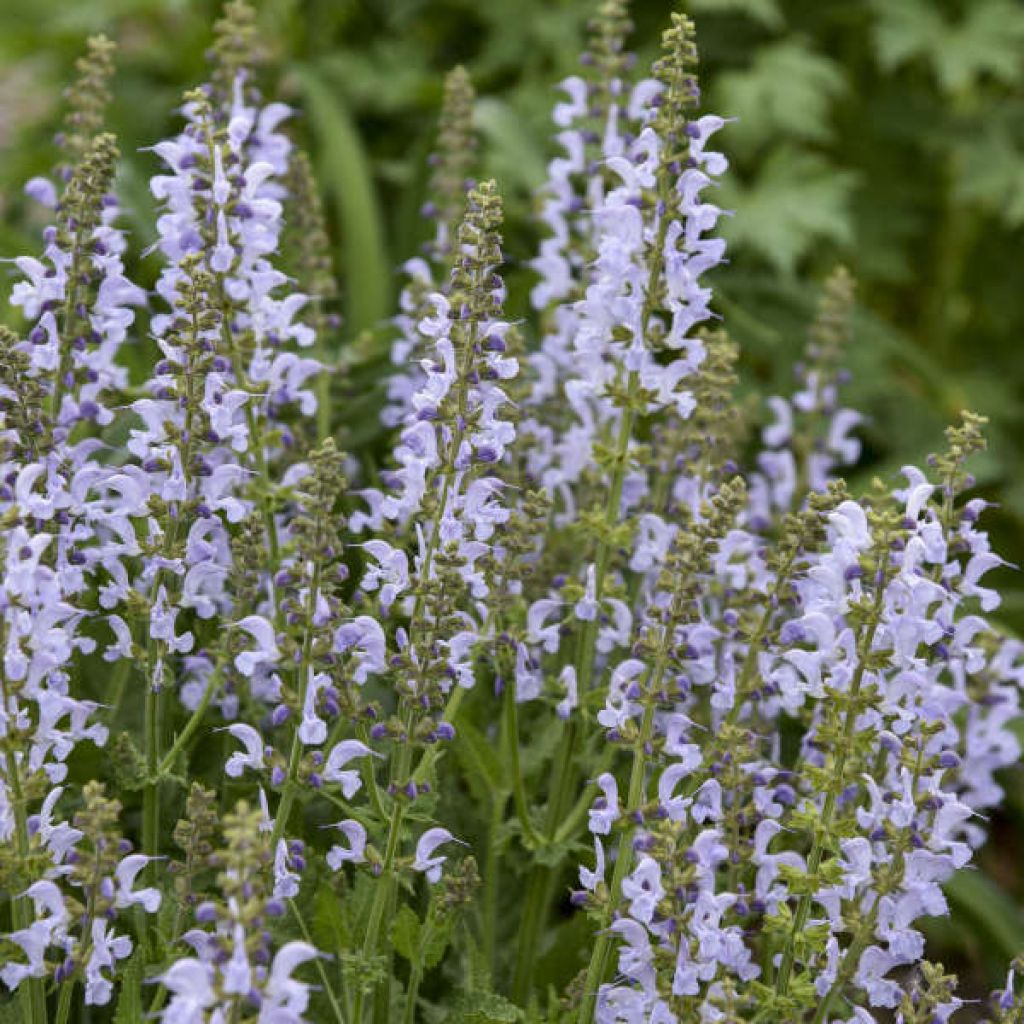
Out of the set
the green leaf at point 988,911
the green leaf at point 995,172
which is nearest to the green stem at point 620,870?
the green leaf at point 988,911

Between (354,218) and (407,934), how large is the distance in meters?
3.58

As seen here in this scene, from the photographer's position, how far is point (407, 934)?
9.41 feet

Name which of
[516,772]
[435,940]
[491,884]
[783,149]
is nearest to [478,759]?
[516,772]

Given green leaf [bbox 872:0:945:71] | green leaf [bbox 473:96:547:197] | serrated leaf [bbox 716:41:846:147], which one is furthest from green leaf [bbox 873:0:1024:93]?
green leaf [bbox 473:96:547:197]

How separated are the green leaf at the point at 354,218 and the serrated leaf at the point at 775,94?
138 centimetres

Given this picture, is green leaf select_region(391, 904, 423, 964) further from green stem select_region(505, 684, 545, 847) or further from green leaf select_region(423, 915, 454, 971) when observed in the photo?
green stem select_region(505, 684, 545, 847)

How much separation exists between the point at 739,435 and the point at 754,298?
8.53 ft

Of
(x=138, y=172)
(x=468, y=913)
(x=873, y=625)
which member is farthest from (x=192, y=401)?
(x=138, y=172)

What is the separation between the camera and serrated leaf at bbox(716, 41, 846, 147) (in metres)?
6.20

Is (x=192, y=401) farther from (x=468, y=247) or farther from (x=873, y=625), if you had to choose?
(x=873, y=625)

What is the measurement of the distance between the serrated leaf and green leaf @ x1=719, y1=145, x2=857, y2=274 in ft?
0.50

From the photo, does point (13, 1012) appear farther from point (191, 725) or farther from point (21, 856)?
point (191, 725)

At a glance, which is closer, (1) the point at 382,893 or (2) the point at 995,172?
(1) the point at 382,893

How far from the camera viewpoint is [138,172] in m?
5.64
